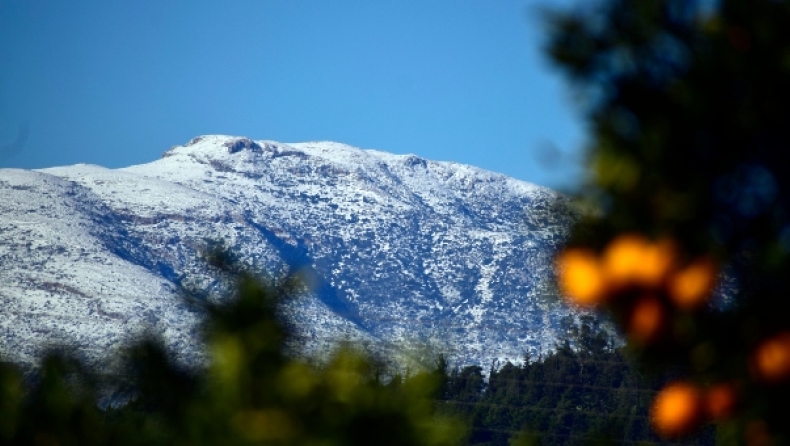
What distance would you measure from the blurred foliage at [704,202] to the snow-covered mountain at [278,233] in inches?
1476

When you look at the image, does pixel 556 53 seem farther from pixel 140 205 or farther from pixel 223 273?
pixel 140 205

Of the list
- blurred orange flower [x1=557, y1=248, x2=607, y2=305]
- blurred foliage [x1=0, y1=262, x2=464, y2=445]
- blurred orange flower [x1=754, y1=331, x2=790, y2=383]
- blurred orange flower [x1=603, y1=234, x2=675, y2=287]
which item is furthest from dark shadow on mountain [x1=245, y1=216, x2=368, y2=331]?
blurred orange flower [x1=754, y1=331, x2=790, y2=383]

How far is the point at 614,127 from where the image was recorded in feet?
15.7

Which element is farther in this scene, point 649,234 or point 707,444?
point 707,444

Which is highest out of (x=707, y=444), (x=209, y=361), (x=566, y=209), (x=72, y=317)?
(x=72, y=317)

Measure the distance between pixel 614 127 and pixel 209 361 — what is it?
1972mm

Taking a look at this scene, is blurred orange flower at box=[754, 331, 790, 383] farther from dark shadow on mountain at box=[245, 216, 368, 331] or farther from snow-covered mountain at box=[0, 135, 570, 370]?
snow-covered mountain at box=[0, 135, 570, 370]

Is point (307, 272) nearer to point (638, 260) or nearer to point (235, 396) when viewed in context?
point (235, 396)

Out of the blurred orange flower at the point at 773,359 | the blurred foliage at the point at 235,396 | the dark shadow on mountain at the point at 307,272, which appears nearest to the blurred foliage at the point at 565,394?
the dark shadow on mountain at the point at 307,272

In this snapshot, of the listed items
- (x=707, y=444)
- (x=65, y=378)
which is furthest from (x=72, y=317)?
(x=65, y=378)

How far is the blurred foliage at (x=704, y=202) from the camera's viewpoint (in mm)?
4586

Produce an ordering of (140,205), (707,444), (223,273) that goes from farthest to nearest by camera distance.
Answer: (140,205)
(707,444)
(223,273)

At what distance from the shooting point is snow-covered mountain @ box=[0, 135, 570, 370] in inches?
2776

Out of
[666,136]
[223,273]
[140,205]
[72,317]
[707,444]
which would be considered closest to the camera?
[666,136]
